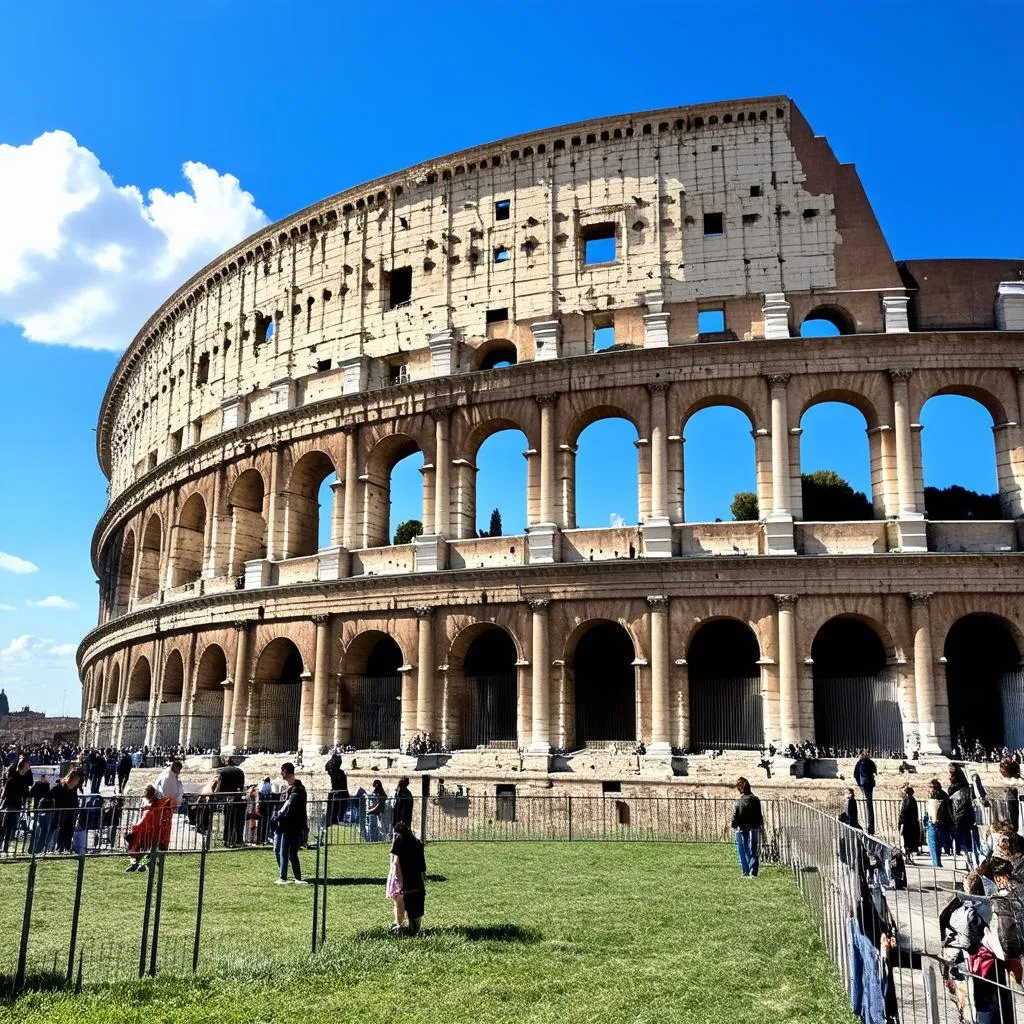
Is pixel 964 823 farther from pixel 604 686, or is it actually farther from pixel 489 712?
pixel 489 712

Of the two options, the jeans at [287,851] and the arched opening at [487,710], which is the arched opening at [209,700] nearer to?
the arched opening at [487,710]

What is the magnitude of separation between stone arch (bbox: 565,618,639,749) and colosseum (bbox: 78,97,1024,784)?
7cm

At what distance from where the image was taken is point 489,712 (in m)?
23.4

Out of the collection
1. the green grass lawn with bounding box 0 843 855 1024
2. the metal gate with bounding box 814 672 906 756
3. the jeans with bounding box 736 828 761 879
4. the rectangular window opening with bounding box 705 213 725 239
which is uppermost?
the rectangular window opening with bounding box 705 213 725 239

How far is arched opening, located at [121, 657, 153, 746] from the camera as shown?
3178 cm

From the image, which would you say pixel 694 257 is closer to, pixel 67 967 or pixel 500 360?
pixel 500 360

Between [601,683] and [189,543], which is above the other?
[189,543]

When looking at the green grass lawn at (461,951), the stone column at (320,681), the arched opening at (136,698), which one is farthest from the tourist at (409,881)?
the arched opening at (136,698)

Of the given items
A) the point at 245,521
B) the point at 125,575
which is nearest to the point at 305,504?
the point at 245,521

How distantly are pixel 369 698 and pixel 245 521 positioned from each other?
25.8 feet

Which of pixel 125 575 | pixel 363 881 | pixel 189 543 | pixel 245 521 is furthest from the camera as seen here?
pixel 125 575

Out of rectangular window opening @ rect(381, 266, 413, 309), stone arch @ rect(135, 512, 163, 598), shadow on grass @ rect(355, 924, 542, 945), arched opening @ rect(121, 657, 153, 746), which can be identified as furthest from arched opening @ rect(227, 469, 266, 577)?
shadow on grass @ rect(355, 924, 542, 945)

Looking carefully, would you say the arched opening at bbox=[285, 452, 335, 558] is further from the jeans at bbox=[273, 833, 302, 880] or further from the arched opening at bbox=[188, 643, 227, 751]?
the jeans at bbox=[273, 833, 302, 880]

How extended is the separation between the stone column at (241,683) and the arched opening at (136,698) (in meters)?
6.49
